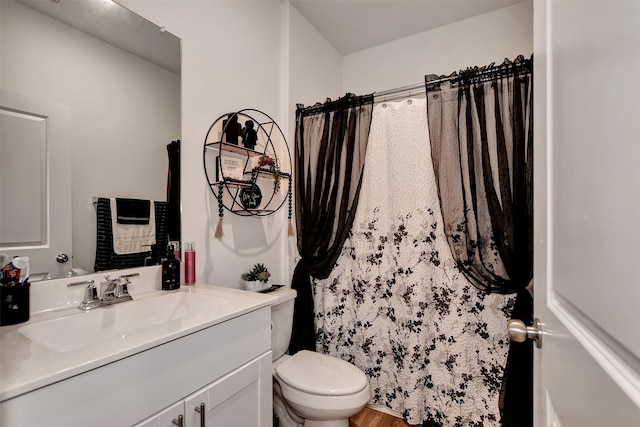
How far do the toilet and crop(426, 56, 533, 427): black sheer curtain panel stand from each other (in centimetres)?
70

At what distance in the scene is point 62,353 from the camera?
64 cm

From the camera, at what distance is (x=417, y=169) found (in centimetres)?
165

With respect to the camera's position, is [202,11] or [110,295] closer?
[110,295]

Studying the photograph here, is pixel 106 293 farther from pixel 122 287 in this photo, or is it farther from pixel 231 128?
pixel 231 128

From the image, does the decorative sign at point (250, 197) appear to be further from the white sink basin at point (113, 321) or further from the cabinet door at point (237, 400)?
the cabinet door at point (237, 400)

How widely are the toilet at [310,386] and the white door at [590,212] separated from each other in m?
0.88

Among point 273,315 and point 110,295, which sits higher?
point 110,295

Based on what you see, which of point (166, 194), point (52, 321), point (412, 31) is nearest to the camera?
point (52, 321)

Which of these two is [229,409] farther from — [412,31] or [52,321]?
[412,31]

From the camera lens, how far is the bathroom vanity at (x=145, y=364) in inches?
22.6

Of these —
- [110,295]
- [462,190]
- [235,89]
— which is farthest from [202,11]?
[462,190]

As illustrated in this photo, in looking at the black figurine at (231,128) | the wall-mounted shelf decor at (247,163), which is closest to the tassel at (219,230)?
Result: the wall-mounted shelf decor at (247,163)

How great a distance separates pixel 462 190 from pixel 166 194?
4.73 ft

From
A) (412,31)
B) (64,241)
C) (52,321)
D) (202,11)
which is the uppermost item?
(412,31)
